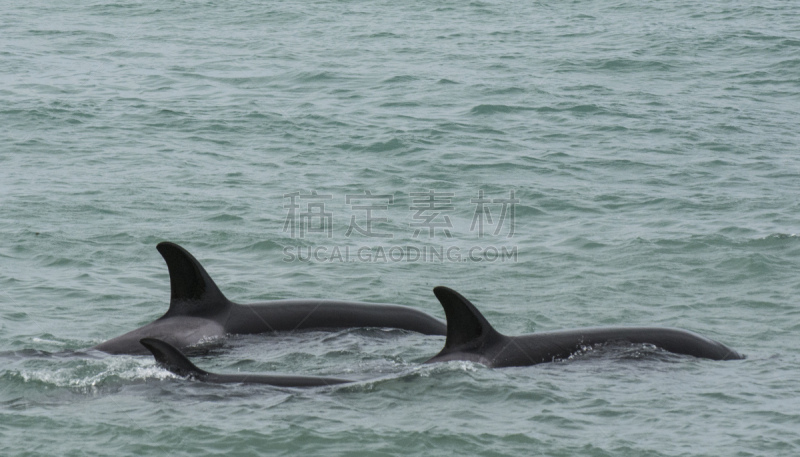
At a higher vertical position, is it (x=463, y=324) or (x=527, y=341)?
(x=463, y=324)

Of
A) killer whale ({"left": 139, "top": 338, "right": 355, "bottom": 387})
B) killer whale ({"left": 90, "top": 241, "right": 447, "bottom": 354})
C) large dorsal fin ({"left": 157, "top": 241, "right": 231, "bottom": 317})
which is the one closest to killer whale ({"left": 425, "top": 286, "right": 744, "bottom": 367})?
killer whale ({"left": 139, "top": 338, "right": 355, "bottom": 387})

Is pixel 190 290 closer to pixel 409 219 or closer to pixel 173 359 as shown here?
pixel 173 359

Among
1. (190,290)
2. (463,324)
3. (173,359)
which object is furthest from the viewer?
(190,290)

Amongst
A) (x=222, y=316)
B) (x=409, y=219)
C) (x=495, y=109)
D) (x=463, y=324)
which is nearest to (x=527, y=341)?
(x=463, y=324)

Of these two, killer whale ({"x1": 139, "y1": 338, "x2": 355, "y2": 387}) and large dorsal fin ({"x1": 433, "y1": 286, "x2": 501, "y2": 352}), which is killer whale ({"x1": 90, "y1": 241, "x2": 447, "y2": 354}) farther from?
large dorsal fin ({"x1": 433, "y1": 286, "x2": 501, "y2": 352})

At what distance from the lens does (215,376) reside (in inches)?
417

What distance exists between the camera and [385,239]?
56.5 ft

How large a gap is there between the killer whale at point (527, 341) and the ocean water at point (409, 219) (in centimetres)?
22

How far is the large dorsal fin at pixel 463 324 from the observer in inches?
436

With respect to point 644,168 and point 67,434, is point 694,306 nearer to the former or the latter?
point 644,168

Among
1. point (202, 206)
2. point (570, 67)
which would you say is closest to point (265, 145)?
point (202, 206)

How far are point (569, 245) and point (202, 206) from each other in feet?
20.3

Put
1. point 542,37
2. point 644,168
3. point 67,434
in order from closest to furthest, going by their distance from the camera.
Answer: point 67,434, point 644,168, point 542,37

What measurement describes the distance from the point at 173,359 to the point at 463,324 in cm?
292
